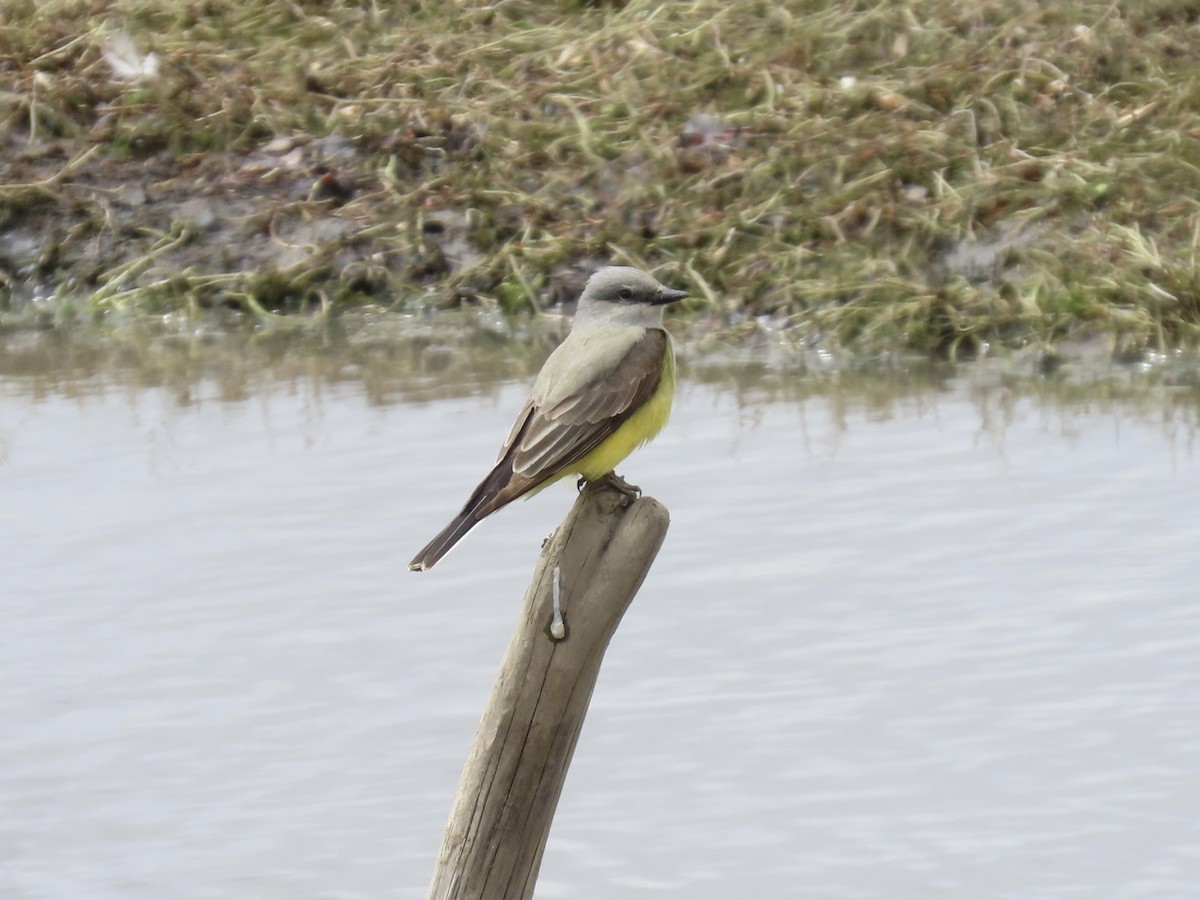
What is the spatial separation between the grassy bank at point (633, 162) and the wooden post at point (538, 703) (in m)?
6.31

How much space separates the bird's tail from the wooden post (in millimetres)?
496

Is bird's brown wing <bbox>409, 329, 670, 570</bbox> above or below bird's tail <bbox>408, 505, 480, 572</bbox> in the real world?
above

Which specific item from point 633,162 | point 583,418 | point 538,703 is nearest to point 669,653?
point 583,418

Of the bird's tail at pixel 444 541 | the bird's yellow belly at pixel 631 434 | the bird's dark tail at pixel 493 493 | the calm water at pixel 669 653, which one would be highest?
the bird's yellow belly at pixel 631 434

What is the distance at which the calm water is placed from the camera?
6.38 m

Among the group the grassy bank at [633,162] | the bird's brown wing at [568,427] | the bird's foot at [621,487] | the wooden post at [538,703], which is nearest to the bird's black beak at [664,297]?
the bird's brown wing at [568,427]

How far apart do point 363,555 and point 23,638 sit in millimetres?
1253

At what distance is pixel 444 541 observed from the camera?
214 inches

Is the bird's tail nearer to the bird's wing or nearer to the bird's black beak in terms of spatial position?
the bird's wing

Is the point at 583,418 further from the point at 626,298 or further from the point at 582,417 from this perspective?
the point at 626,298

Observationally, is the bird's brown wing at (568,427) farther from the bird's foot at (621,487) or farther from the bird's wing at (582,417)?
the bird's foot at (621,487)

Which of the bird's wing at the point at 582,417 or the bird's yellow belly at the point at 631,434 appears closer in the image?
the bird's wing at the point at 582,417

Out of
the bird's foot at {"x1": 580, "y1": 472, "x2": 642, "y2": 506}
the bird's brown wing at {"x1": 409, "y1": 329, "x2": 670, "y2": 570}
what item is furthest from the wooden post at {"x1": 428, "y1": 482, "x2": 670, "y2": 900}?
the bird's brown wing at {"x1": 409, "y1": 329, "x2": 670, "y2": 570}

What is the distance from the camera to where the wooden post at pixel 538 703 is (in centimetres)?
486
